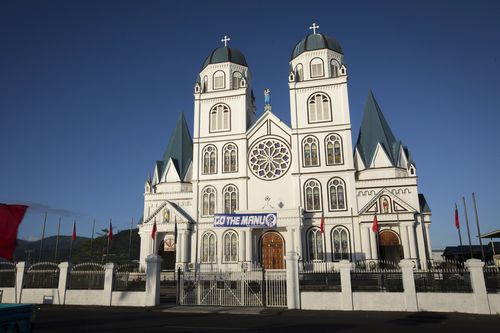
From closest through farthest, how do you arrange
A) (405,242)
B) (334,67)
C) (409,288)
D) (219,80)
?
(409,288), (405,242), (334,67), (219,80)

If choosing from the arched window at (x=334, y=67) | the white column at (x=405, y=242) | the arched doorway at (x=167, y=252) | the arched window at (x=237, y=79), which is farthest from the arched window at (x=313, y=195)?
the arched doorway at (x=167, y=252)

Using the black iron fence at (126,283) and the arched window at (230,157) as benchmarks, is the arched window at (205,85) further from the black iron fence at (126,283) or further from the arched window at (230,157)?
the black iron fence at (126,283)

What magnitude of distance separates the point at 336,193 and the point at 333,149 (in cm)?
378

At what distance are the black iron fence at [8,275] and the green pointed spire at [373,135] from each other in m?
25.9

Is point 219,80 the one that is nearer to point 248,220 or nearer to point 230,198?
point 230,198

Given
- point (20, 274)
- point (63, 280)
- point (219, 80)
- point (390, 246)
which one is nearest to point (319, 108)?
point (219, 80)

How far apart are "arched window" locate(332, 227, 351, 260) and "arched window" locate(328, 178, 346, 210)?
1851 millimetres

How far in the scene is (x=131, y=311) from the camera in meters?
15.2

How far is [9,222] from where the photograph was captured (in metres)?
9.30

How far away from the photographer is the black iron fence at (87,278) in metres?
17.8

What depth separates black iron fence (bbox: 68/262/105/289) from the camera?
17.8 metres

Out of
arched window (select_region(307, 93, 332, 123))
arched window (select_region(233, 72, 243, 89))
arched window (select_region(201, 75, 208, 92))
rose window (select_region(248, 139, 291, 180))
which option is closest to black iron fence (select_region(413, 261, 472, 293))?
rose window (select_region(248, 139, 291, 180))

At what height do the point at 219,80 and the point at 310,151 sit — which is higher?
the point at 219,80

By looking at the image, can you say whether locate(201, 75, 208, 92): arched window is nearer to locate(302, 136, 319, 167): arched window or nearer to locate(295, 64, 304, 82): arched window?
locate(295, 64, 304, 82): arched window
